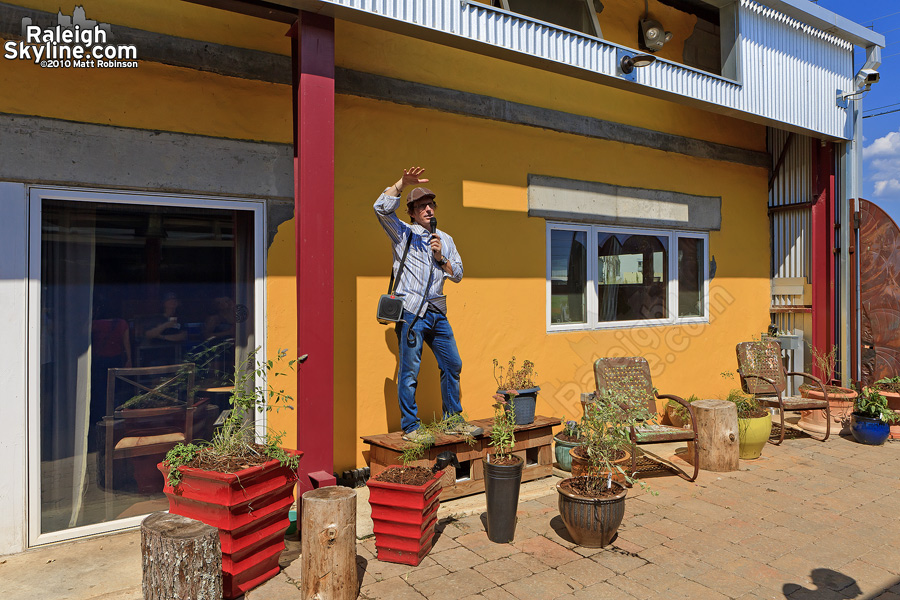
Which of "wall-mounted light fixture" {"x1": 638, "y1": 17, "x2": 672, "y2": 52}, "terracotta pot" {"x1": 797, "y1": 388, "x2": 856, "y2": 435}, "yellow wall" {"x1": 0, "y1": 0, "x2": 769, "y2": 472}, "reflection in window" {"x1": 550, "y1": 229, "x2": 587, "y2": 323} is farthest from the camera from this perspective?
"terracotta pot" {"x1": 797, "y1": 388, "x2": 856, "y2": 435}

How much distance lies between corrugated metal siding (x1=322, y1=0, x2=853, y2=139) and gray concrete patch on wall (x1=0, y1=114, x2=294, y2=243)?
1.29 m

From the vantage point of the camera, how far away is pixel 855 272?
7660 mm

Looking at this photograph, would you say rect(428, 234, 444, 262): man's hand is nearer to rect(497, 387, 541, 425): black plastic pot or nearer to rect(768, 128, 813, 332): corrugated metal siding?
rect(497, 387, 541, 425): black plastic pot

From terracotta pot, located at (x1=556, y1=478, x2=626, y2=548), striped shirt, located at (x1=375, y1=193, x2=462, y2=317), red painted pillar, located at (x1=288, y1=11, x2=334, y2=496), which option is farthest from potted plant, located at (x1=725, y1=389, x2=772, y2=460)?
red painted pillar, located at (x1=288, y1=11, x2=334, y2=496)

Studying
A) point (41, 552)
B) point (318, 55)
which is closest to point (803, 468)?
point (318, 55)

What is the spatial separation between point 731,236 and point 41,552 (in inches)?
310

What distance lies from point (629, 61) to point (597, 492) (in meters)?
3.79

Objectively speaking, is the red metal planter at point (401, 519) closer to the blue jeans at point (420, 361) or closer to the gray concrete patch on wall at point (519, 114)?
the blue jeans at point (420, 361)

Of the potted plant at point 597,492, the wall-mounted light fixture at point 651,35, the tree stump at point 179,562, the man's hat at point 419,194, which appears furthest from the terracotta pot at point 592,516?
the wall-mounted light fixture at point 651,35

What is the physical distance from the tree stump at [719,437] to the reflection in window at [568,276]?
1.63m

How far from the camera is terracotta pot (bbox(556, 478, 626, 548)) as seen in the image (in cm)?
376

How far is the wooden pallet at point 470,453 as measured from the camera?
174 inches

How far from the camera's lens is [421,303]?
4621 mm

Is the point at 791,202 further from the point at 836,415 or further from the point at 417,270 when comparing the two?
the point at 417,270
